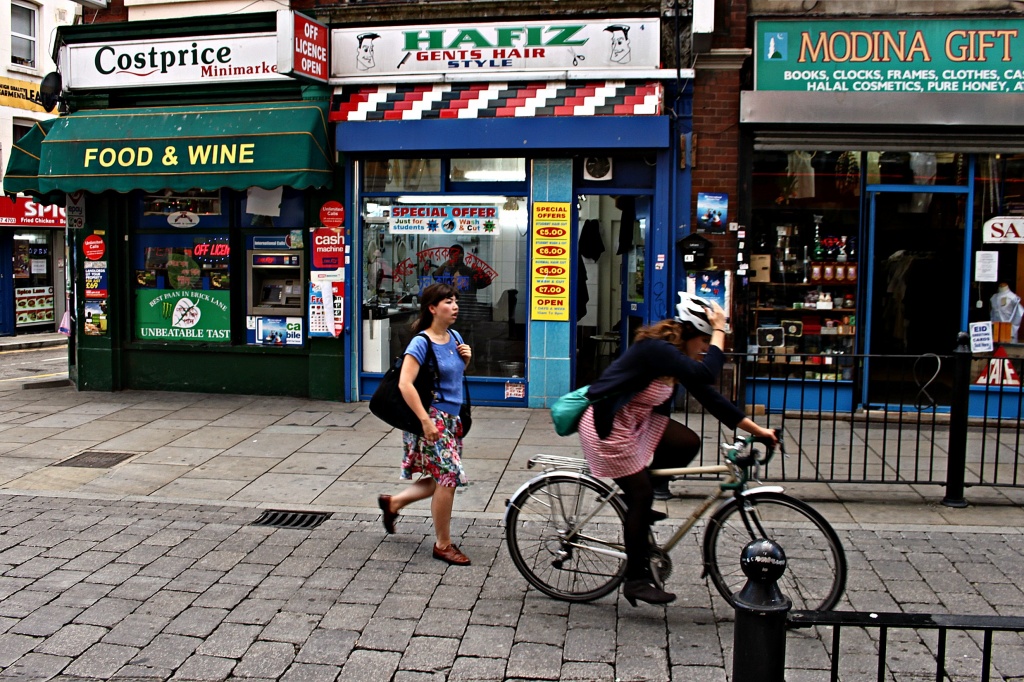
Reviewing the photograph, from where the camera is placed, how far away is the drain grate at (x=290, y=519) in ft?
20.6

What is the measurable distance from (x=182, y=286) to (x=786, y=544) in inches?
357

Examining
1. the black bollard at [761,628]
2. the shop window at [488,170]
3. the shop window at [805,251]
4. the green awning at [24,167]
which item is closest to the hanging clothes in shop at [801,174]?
the shop window at [805,251]

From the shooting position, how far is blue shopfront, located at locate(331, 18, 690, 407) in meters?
10.0

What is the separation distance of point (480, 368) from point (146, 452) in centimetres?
395

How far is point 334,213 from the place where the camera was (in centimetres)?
1077

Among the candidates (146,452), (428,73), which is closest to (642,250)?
(428,73)

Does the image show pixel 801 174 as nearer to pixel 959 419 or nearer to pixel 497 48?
pixel 497 48

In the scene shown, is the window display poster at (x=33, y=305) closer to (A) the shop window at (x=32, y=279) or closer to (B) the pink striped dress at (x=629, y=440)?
(A) the shop window at (x=32, y=279)

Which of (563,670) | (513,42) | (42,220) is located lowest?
(563,670)

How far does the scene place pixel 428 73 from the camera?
10367mm

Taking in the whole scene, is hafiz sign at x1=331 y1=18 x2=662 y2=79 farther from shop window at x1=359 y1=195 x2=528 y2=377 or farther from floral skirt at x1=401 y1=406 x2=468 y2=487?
floral skirt at x1=401 y1=406 x2=468 y2=487

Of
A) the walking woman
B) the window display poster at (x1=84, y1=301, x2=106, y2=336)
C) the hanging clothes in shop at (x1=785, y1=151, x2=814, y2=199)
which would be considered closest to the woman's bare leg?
the walking woman

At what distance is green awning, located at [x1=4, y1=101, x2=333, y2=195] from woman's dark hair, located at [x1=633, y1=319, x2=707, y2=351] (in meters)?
6.43

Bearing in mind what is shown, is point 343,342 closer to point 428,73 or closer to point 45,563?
point 428,73
